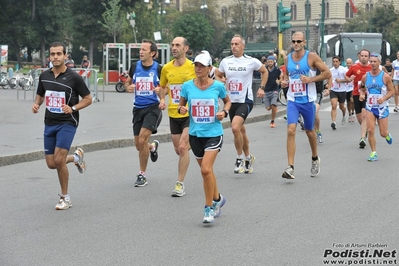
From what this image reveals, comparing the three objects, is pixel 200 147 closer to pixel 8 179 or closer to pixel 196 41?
pixel 8 179

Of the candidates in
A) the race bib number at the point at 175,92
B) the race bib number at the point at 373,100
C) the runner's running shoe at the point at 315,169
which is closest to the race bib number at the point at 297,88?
the runner's running shoe at the point at 315,169

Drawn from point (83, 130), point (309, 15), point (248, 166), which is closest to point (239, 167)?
point (248, 166)

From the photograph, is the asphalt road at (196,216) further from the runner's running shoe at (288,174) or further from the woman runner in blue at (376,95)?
the woman runner in blue at (376,95)

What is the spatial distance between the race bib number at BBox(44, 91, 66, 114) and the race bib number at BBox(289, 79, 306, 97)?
3.61 metres

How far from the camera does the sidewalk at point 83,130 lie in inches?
557

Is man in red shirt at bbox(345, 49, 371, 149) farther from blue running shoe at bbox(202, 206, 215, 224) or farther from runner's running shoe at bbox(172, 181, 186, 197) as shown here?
blue running shoe at bbox(202, 206, 215, 224)

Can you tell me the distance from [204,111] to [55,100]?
6.09 ft

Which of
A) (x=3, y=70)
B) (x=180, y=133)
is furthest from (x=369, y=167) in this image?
(x=3, y=70)

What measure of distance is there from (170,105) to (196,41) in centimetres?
5492

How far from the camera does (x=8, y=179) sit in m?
11.8

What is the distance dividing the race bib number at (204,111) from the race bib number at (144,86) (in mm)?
2602

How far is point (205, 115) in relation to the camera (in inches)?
339

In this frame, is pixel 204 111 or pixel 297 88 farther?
pixel 297 88

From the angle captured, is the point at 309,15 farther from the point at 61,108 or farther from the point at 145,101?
the point at 61,108
